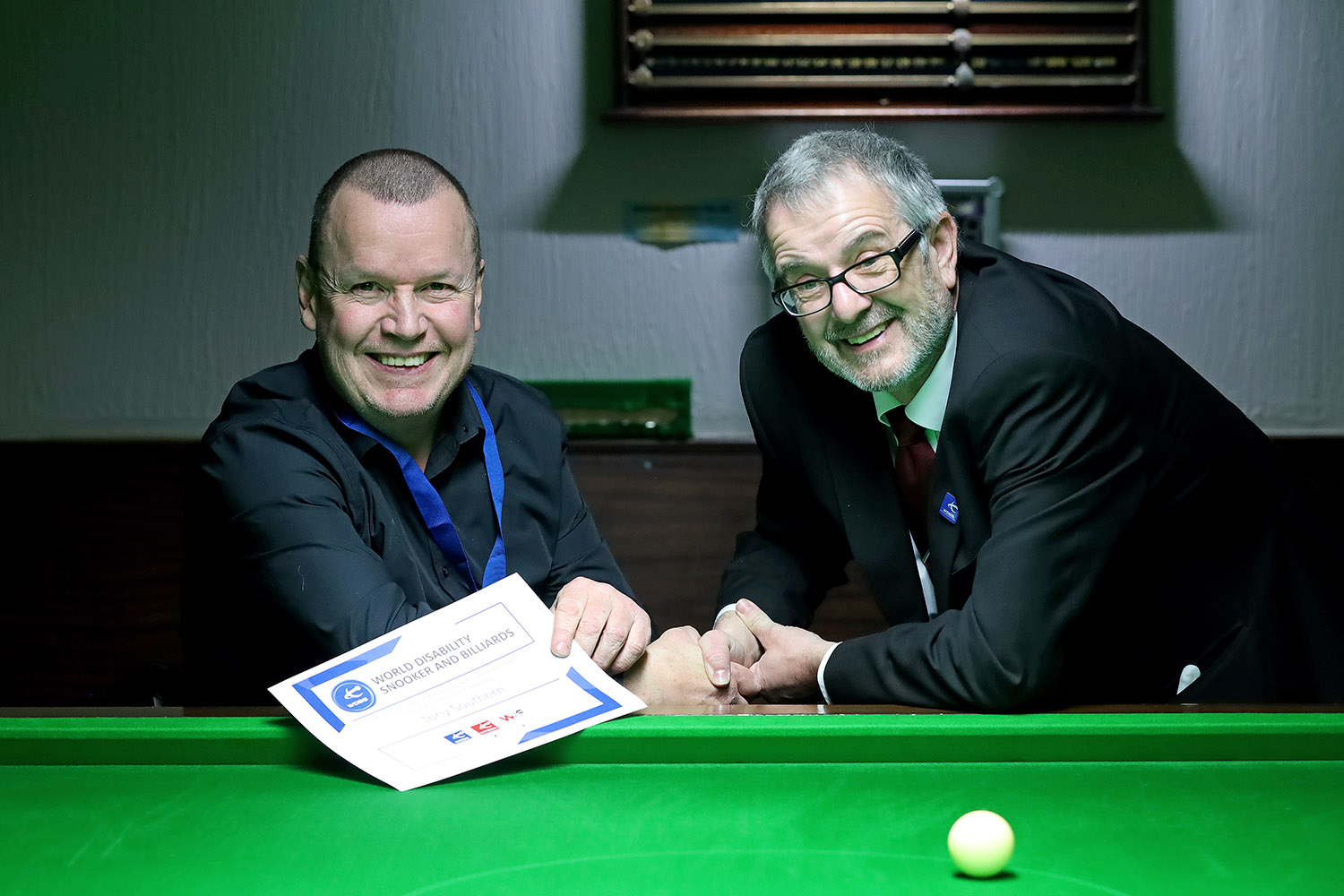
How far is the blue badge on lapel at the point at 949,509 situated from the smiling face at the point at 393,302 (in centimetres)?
84

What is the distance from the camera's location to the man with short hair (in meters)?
1.82

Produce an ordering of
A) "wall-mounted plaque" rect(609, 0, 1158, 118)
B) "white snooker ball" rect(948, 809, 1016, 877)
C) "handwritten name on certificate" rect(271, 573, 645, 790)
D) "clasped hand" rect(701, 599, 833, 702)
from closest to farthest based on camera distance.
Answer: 1. "white snooker ball" rect(948, 809, 1016, 877)
2. "handwritten name on certificate" rect(271, 573, 645, 790)
3. "clasped hand" rect(701, 599, 833, 702)
4. "wall-mounted plaque" rect(609, 0, 1158, 118)

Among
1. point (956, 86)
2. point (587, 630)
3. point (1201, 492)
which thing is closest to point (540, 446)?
point (587, 630)

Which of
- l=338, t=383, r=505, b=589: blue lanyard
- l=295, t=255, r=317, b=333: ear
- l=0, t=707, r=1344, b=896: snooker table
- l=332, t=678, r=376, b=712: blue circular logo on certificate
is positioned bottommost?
l=0, t=707, r=1344, b=896: snooker table

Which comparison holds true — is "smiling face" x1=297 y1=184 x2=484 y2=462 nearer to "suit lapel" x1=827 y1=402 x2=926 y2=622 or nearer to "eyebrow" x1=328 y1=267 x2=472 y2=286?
"eyebrow" x1=328 y1=267 x2=472 y2=286

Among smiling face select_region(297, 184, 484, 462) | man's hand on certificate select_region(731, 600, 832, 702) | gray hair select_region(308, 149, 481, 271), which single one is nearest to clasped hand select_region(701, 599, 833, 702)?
man's hand on certificate select_region(731, 600, 832, 702)

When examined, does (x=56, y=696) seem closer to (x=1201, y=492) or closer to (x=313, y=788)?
(x=313, y=788)

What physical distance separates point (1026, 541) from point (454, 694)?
78 cm

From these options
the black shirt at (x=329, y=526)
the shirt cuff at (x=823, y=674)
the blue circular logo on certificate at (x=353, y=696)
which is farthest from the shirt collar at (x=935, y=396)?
the blue circular logo on certificate at (x=353, y=696)

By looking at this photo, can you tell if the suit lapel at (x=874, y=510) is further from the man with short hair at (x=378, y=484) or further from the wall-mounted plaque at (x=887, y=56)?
the wall-mounted plaque at (x=887, y=56)

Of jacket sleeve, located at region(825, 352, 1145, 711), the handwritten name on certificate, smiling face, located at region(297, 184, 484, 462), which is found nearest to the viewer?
the handwritten name on certificate

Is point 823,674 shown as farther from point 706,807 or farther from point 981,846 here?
point 981,846

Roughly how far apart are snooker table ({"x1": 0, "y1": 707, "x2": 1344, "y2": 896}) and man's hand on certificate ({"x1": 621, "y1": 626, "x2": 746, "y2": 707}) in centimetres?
44

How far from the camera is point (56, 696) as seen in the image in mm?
3529
